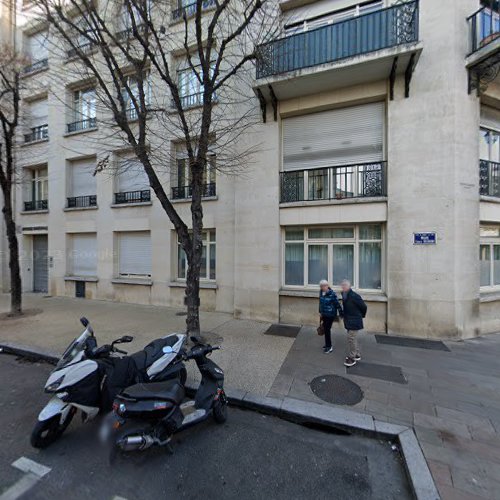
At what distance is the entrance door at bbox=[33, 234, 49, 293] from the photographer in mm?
11672

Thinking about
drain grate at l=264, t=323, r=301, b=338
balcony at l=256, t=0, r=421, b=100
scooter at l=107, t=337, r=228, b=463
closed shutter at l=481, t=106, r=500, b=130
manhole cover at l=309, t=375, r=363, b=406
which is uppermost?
balcony at l=256, t=0, r=421, b=100

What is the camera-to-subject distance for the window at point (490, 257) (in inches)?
270

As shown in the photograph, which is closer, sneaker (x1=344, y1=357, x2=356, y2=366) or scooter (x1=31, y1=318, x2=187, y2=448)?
scooter (x1=31, y1=318, x2=187, y2=448)

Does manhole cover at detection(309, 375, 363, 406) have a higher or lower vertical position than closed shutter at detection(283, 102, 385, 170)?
lower

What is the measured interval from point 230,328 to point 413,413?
13.5ft

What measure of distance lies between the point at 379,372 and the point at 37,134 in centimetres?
1459

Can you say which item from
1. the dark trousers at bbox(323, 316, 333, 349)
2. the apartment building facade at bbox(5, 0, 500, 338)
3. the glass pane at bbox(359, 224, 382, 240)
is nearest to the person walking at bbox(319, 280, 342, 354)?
the dark trousers at bbox(323, 316, 333, 349)

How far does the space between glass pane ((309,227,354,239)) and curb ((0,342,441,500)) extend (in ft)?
14.6

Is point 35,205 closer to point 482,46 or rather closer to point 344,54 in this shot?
point 344,54

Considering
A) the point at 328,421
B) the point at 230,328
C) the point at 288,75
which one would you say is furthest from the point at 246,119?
the point at 328,421

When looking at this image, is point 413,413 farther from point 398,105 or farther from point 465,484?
point 398,105

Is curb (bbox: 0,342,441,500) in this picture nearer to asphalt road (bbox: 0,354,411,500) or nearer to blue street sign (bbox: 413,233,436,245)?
asphalt road (bbox: 0,354,411,500)

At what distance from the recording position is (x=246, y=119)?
24.6 feet

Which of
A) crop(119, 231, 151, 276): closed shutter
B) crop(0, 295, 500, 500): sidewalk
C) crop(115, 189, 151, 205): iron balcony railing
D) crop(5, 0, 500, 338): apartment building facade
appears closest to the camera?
crop(0, 295, 500, 500): sidewalk
